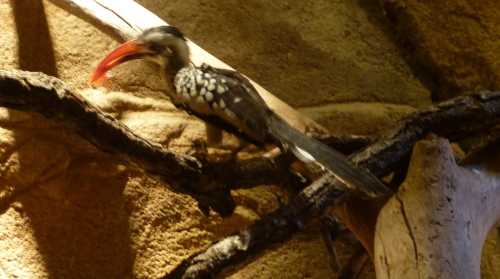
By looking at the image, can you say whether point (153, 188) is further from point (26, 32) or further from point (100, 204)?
point (26, 32)

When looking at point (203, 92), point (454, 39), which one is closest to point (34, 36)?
point (203, 92)

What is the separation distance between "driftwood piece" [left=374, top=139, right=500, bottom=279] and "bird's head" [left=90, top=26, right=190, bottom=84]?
2.72ft

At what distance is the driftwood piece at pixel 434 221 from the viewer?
4.92 feet

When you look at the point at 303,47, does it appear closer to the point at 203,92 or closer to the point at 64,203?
the point at 203,92

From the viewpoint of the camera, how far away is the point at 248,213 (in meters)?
2.25

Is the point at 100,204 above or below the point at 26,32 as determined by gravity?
below

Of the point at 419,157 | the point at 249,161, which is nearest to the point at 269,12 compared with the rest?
the point at 249,161

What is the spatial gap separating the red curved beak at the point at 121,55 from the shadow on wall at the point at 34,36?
0.33 metres

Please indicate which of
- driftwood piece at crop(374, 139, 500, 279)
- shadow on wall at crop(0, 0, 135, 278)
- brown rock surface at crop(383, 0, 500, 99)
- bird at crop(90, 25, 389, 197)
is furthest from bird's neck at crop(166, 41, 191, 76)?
brown rock surface at crop(383, 0, 500, 99)

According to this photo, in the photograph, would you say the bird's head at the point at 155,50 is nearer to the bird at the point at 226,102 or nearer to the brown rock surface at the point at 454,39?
the bird at the point at 226,102

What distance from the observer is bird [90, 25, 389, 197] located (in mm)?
1655

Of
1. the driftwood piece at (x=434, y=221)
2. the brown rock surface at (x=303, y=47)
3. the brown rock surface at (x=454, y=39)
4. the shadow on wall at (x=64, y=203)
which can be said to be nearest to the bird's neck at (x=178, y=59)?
the shadow on wall at (x=64, y=203)

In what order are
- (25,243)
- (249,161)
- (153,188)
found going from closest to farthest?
(249,161) → (25,243) → (153,188)

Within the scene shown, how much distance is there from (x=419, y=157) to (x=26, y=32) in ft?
4.82
